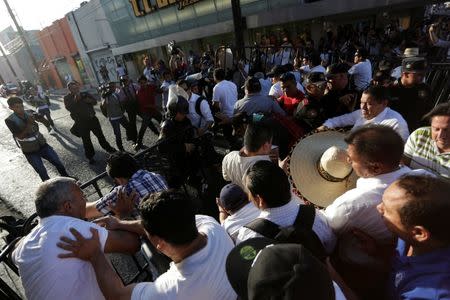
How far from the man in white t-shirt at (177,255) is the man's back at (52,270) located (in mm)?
72

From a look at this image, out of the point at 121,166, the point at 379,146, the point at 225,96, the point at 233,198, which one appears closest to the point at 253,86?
the point at 225,96

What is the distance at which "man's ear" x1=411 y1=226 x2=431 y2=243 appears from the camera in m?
1.23

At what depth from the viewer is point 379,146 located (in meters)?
1.71

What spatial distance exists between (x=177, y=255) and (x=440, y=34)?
10517 millimetres

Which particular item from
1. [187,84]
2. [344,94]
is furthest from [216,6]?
[344,94]

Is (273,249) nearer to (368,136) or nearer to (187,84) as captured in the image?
(368,136)

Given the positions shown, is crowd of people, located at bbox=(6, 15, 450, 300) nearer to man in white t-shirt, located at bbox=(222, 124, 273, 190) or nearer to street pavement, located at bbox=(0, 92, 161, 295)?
man in white t-shirt, located at bbox=(222, 124, 273, 190)

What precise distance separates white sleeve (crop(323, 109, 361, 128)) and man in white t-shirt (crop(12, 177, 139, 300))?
105 inches

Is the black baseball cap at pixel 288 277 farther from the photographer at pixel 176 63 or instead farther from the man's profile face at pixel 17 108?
the photographer at pixel 176 63

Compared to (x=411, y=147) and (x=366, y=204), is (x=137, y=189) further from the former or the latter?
(x=411, y=147)

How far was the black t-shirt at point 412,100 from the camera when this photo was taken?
137 inches

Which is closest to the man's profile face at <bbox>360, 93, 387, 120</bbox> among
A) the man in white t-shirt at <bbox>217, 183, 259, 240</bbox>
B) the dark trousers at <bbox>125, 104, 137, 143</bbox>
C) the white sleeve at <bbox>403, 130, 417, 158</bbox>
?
the white sleeve at <bbox>403, 130, 417, 158</bbox>

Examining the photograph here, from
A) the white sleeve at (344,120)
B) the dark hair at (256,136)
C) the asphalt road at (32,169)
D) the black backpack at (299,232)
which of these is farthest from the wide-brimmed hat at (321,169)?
the asphalt road at (32,169)

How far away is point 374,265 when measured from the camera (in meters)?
1.51
